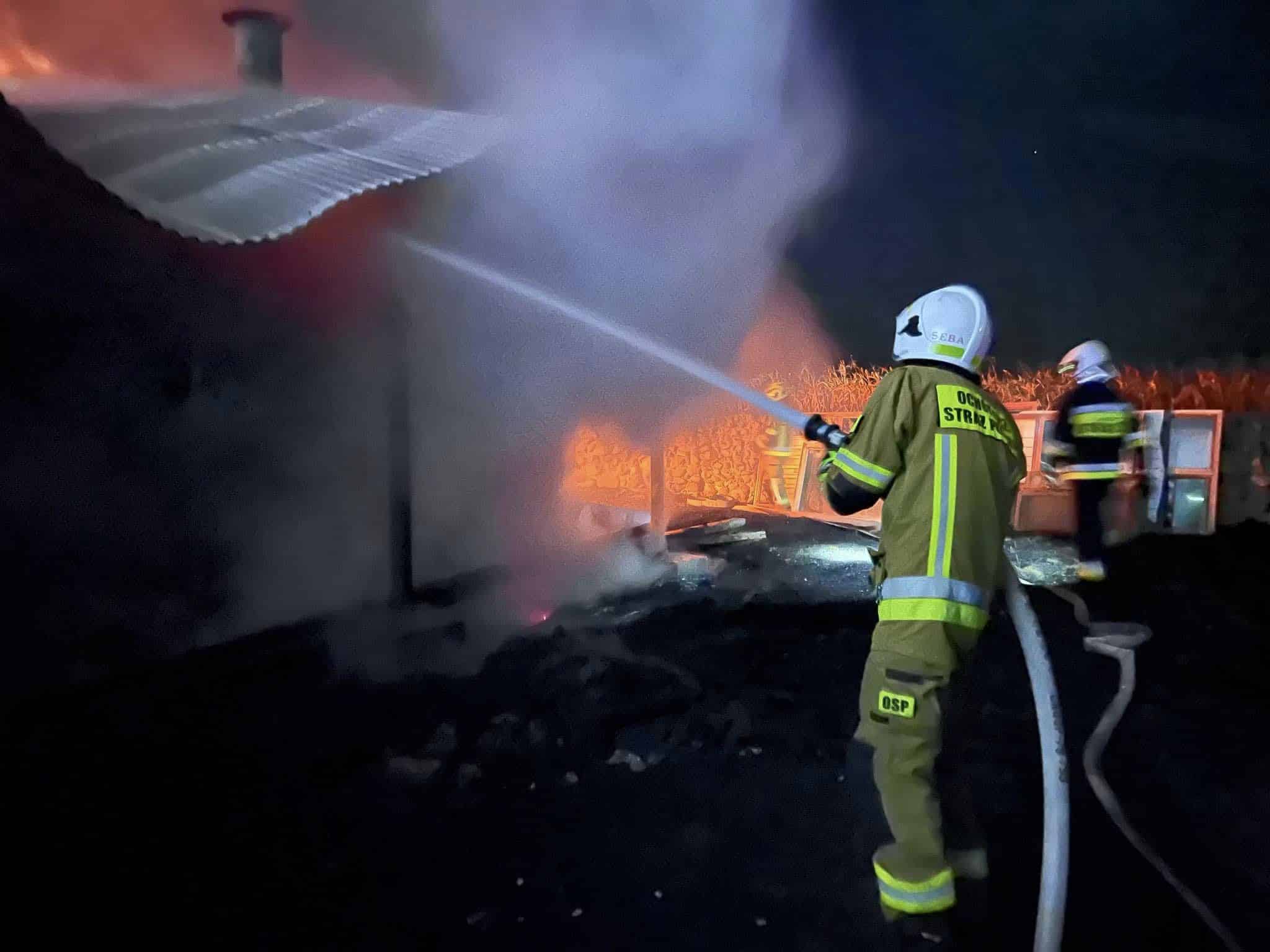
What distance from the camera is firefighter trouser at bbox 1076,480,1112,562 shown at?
593cm

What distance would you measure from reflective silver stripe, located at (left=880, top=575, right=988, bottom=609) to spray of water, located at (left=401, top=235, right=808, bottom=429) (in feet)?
2.22

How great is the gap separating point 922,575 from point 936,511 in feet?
0.63

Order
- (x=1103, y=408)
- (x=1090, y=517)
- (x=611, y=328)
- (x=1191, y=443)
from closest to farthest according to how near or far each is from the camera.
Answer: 1. (x=611, y=328)
2. (x=1103, y=408)
3. (x=1090, y=517)
4. (x=1191, y=443)

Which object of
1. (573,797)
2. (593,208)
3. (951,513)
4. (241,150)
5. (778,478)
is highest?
(593,208)

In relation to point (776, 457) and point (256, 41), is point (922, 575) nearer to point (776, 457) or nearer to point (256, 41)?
point (256, 41)

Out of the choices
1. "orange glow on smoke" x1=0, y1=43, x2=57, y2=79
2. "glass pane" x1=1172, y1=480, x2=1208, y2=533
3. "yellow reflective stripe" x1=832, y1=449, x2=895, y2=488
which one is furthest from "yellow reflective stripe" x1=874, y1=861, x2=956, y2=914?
"glass pane" x1=1172, y1=480, x2=1208, y2=533

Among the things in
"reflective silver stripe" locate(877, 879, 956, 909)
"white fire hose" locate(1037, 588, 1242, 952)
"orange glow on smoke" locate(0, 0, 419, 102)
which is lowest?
"white fire hose" locate(1037, 588, 1242, 952)

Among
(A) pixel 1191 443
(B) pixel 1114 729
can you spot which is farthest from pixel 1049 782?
(A) pixel 1191 443

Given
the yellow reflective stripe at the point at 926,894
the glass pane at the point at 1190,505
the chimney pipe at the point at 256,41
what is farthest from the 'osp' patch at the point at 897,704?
the glass pane at the point at 1190,505

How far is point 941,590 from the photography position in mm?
2217

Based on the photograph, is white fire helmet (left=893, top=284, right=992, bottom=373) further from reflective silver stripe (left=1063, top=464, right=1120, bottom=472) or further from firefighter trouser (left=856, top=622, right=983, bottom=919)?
reflective silver stripe (left=1063, top=464, right=1120, bottom=472)

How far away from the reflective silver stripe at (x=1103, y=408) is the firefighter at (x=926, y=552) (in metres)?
4.12

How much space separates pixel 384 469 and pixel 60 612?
7.00 feet

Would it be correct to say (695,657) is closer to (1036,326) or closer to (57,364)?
(57,364)
